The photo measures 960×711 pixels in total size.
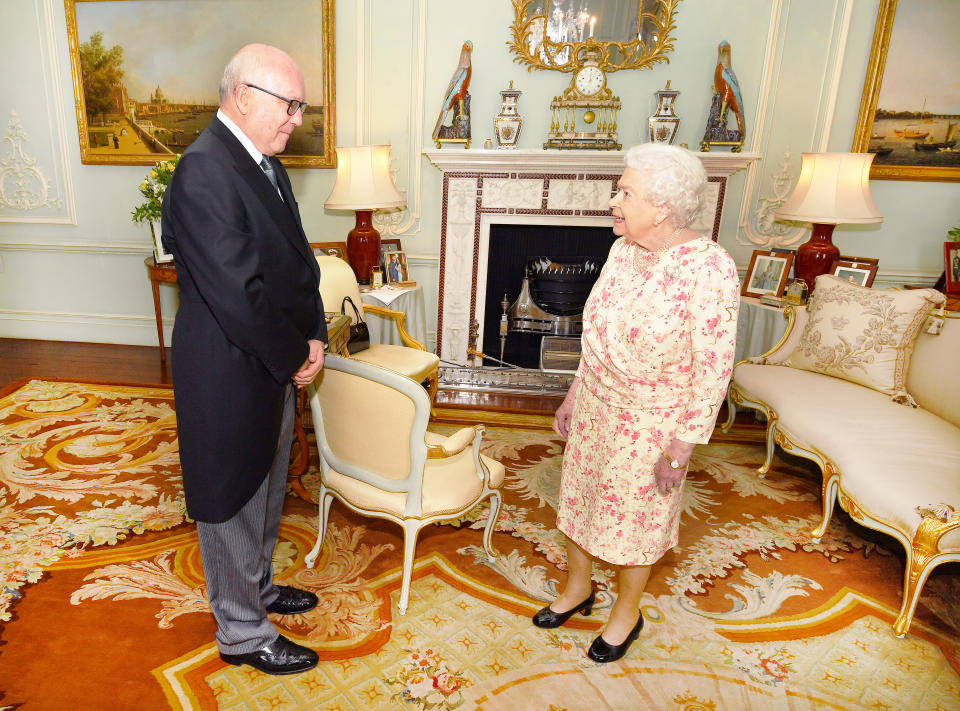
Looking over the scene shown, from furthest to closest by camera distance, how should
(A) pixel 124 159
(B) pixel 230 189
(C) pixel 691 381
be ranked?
(A) pixel 124 159
(C) pixel 691 381
(B) pixel 230 189

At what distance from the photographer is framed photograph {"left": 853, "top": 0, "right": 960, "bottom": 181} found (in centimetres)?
374

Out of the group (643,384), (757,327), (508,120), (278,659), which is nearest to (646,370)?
(643,384)

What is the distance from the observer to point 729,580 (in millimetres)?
2307

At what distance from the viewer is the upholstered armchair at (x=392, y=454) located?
5.83ft

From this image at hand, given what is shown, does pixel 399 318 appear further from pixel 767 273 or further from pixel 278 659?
pixel 767 273

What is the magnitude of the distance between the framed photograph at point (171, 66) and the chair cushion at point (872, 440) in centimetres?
351

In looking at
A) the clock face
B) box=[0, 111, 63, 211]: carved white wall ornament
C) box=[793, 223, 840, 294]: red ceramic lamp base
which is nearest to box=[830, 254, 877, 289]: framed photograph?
box=[793, 223, 840, 294]: red ceramic lamp base

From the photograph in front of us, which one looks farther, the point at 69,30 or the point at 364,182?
the point at 69,30

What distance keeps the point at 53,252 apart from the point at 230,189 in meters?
4.59

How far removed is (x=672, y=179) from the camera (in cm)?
148

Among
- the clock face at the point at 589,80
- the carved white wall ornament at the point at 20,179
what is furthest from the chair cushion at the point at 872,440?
the carved white wall ornament at the point at 20,179

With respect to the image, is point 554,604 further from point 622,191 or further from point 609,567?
point 622,191

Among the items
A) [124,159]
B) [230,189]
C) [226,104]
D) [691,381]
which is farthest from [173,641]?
[124,159]

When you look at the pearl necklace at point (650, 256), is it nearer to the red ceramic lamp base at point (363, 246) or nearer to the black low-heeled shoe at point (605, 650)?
the black low-heeled shoe at point (605, 650)
